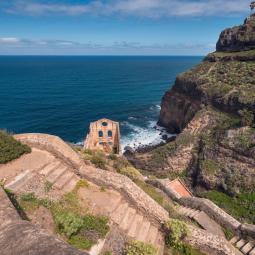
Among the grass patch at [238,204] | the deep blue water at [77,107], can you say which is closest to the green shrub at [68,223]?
the grass patch at [238,204]

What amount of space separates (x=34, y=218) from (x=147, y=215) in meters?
6.43

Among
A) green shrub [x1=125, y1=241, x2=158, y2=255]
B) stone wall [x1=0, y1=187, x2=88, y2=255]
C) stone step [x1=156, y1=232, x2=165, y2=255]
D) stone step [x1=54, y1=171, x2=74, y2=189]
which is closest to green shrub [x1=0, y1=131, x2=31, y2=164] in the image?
stone step [x1=54, y1=171, x2=74, y2=189]

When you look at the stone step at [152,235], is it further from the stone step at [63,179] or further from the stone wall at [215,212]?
the stone wall at [215,212]

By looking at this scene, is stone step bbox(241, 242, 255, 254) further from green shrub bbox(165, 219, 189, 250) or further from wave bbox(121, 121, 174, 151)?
wave bbox(121, 121, 174, 151)

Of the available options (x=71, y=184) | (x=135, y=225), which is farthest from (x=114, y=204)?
(x=71, y=184)

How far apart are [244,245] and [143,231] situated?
8.30m

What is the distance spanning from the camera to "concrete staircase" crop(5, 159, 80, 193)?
13.9 metres

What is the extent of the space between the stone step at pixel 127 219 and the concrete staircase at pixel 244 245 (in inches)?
323

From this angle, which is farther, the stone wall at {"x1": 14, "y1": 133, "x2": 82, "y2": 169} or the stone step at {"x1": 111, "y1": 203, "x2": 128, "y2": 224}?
the stone wall at {"x1": 14, "y1": 133, "x2": 82, "y2": 169}

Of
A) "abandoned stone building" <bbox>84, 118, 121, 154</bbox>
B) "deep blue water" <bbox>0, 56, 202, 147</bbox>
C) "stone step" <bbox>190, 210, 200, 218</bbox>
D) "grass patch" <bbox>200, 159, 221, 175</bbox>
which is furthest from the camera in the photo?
"deep blue water" <bbox>0, 56, 202, 147</bbox>

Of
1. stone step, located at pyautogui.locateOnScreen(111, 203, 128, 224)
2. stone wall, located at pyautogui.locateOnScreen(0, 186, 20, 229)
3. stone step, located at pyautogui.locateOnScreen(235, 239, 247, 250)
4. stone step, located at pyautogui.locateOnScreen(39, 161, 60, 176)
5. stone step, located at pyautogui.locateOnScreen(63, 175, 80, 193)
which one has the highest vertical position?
stone wall, located at pyautogui.locateOnScreen(0, 186, 20, 229)

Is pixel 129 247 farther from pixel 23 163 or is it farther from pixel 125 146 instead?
pixel 125 146

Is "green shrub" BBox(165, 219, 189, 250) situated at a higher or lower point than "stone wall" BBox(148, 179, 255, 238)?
higher

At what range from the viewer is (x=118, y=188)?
15.9m
